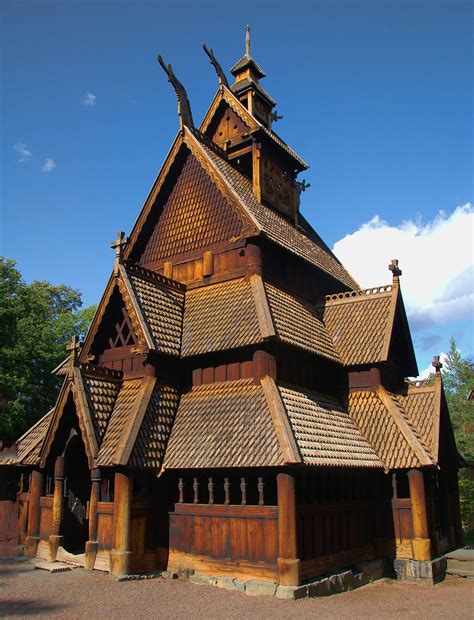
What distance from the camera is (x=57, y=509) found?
50.2ft

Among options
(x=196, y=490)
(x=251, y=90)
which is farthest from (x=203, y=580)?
(x=251, y=90)

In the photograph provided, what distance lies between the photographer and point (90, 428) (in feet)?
47.8

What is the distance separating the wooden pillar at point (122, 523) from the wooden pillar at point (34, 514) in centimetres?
386

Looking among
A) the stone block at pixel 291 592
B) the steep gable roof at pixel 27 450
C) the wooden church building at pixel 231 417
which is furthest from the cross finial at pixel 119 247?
the stone block at pixel 291 592

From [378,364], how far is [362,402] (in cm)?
135

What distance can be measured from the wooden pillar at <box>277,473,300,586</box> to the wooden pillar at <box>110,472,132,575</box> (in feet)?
12.3

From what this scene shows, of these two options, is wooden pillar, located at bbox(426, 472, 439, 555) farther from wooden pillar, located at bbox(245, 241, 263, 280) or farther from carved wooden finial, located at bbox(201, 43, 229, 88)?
carved wooden finial, located at bbox(201, 43, 229, 88)

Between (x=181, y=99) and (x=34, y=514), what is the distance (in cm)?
1489

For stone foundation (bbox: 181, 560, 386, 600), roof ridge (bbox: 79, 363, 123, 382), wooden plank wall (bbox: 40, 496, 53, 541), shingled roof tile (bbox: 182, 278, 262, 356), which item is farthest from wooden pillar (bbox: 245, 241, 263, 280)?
wooden plank wall (bbox: 40, 496, 53, 541)

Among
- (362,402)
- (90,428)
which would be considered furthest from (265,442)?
(362,402)

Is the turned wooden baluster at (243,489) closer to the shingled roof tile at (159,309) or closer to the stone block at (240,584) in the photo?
the stone block at (240,584)

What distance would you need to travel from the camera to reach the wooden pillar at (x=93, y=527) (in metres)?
14.1

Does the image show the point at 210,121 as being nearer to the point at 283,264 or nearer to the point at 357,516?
the point at 283,264

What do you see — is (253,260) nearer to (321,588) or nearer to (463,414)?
Answer: (321,588)
